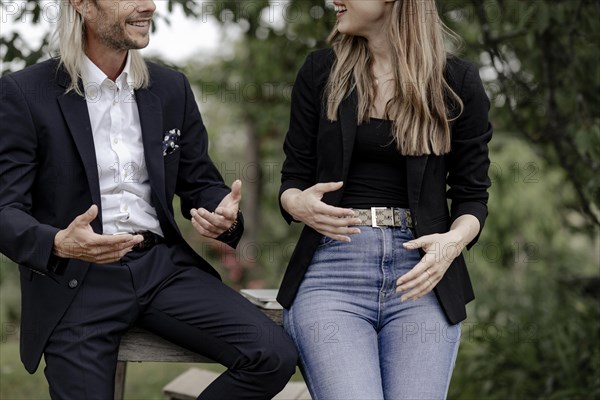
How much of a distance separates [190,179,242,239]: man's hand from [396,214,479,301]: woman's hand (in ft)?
1.84

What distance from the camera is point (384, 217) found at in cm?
282

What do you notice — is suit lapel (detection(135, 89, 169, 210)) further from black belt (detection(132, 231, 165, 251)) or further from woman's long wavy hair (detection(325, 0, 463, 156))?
woman's long wavy hair (detection(325, 0, 463, 156))

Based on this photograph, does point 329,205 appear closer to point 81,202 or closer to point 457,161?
point 457,161

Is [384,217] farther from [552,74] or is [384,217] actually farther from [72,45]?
[552,74]

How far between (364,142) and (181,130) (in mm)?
658

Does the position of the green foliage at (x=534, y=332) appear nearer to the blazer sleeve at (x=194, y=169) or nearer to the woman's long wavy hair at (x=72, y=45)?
the blazer sleeve at (x=194, y=169)

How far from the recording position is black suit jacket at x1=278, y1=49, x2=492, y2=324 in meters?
2.84

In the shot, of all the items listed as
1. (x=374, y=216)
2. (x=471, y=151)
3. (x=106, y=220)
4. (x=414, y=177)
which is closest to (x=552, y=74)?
(x=471, y=151)

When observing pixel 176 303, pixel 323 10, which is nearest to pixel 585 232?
pixel 323 10

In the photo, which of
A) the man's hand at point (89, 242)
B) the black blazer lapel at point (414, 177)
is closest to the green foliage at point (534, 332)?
the black blazer lapel at point (414, 177)

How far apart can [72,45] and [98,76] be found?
0.13 meters

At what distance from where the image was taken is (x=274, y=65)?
21.0 feet

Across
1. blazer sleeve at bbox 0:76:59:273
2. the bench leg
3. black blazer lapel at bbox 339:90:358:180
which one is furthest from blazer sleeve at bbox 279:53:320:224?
the bench leg

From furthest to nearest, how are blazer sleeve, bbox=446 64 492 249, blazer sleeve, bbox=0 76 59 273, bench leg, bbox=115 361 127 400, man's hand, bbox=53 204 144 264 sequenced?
1. bench leg, bbox=115 361 127 400
2. blazer sleeve, bbox=446 64 492 249
3. blazer sleeve, bbox=0 76 59 273
4. man's hand, bbox=53 204 144 264
